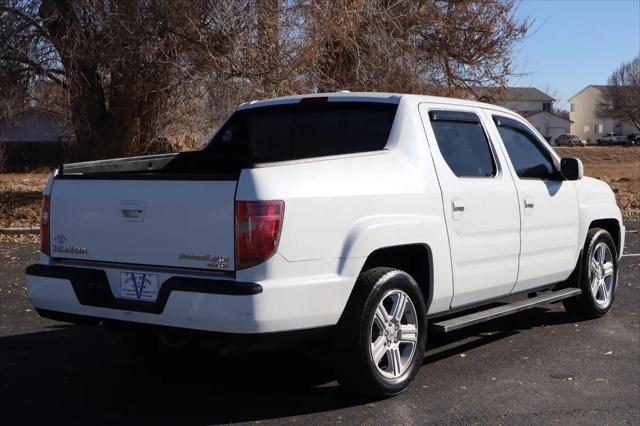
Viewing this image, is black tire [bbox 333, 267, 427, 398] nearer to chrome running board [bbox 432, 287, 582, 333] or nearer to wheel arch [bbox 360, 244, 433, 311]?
wheel arch [bbox 360, 244, 433, 311]

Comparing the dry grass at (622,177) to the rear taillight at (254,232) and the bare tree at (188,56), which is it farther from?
the rear taillight at (254,232)

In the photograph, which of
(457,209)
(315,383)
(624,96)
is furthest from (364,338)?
(624,96)

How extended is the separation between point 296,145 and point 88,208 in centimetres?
184

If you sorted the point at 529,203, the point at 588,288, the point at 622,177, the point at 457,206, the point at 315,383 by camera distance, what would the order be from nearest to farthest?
the point at 315,383 < the point at 457,206 < the point at 529,203 < the point at 588,288 < the point at 622,177

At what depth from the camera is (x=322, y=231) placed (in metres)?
4.99

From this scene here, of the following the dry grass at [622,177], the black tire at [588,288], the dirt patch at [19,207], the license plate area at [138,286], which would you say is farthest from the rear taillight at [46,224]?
the dry grass at [622,177]

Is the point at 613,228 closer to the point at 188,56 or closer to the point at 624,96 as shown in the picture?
the point at 188,56

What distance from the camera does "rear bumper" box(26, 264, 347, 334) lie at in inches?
185

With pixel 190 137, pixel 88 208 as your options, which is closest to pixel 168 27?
pixel 190 137

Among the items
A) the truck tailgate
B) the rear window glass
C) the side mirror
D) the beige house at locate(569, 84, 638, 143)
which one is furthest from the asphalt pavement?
the beige house at locate(569, 84, 638, 143)

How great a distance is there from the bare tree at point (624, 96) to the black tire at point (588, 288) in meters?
103

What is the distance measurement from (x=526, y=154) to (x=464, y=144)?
37.9 inches

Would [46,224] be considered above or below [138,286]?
above

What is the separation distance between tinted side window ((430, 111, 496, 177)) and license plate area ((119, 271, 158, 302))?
231 centimetres
